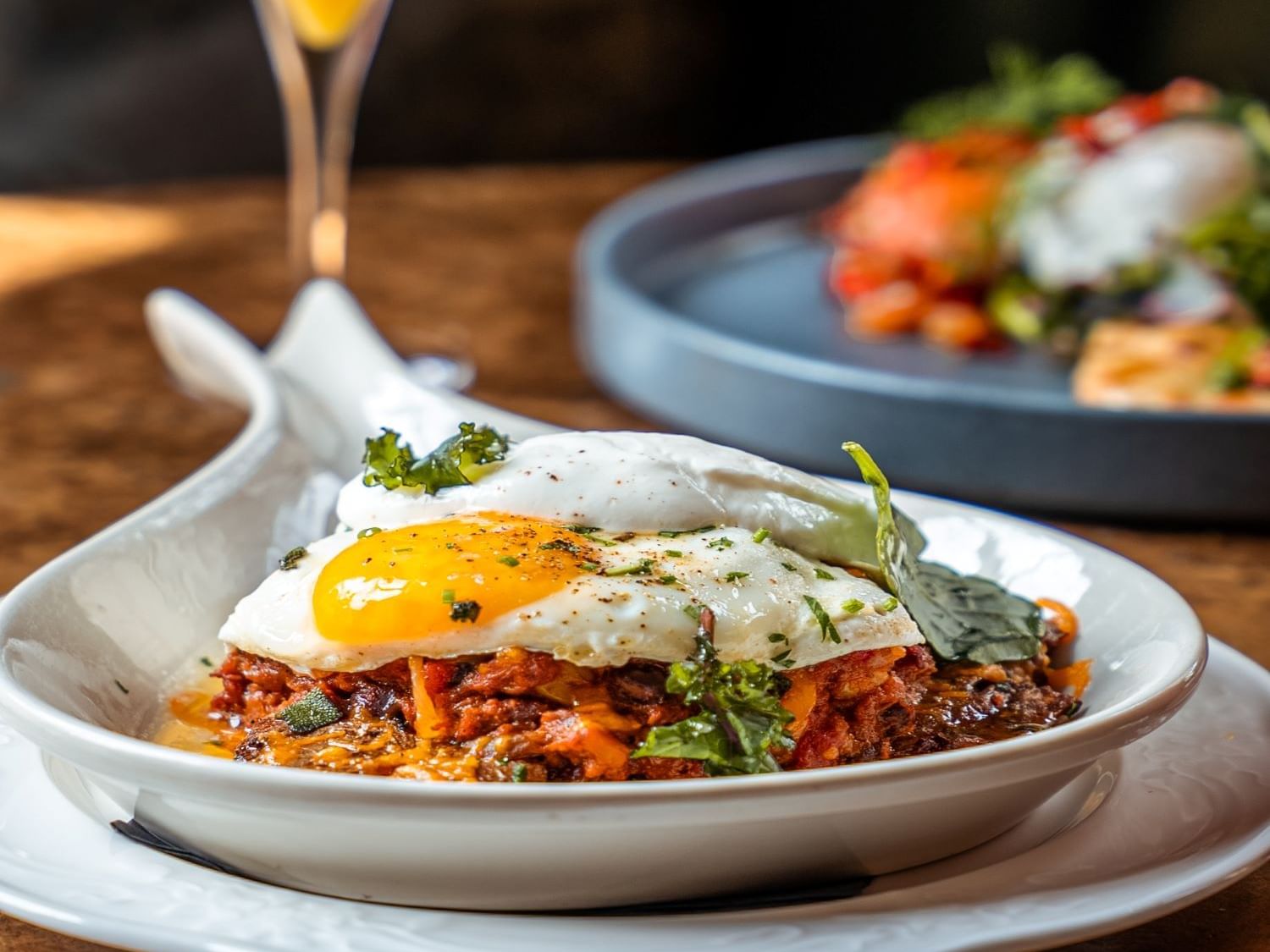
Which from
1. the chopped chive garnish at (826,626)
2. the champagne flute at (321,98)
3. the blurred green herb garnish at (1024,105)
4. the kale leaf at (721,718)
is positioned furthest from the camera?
the blurred green herb garnish at (1024,105)

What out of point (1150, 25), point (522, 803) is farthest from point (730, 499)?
point (1150, 25)

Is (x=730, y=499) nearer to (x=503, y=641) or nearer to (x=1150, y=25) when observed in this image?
(x=503, y=641)

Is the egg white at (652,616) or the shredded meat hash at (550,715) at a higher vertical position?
the egg white at (652,616)

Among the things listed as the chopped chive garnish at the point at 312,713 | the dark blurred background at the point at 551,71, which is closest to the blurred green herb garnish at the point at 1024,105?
the dark blurred background at the point at 551,71

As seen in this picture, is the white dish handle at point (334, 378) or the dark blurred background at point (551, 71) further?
the dark blurred background at point (551, 71)

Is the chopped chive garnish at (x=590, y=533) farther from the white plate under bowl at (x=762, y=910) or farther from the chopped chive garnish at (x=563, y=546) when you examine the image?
the white plate under bowl at (x=762, y=910)

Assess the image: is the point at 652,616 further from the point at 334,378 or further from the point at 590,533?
the point at 334,378

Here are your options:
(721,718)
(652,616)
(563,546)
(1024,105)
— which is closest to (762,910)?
(721,718)
